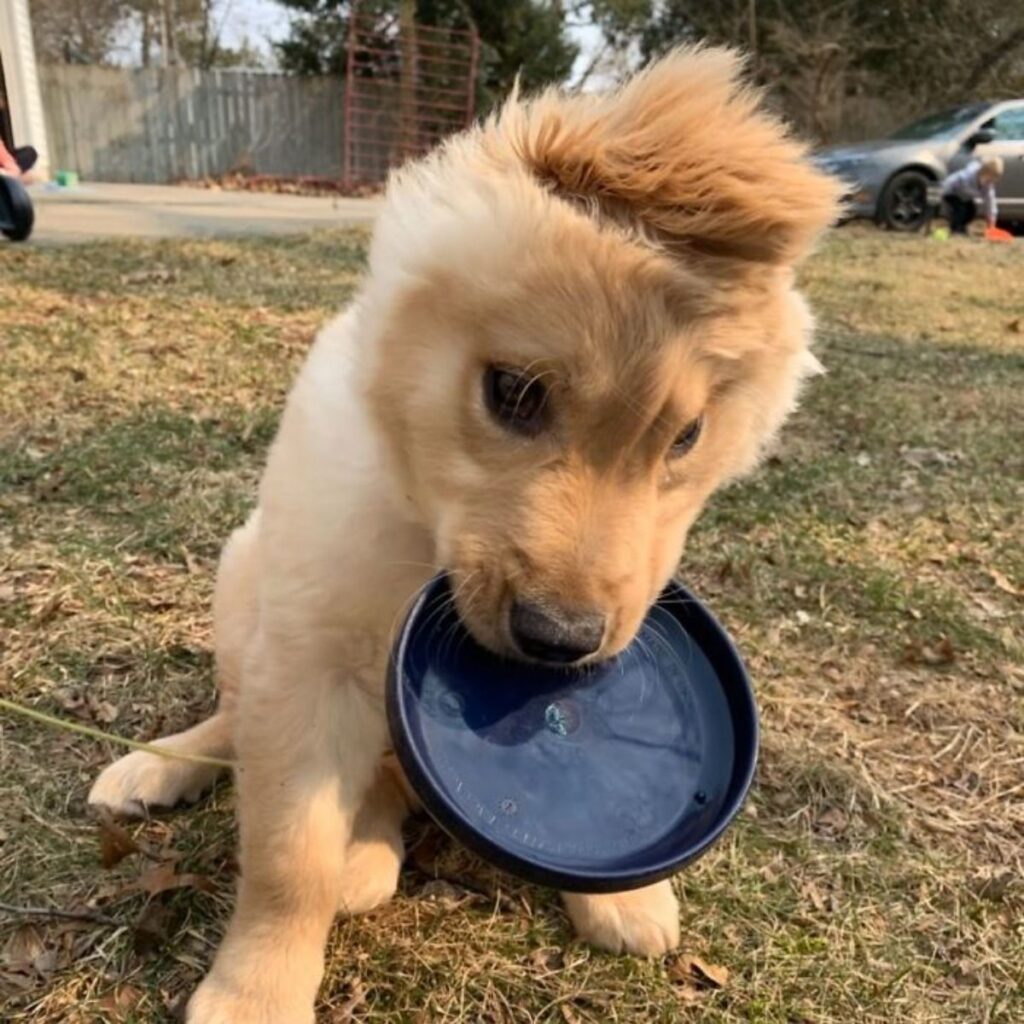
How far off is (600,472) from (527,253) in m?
0.39

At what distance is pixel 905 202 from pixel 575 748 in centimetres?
1693

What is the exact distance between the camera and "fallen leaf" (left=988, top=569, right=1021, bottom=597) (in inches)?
157

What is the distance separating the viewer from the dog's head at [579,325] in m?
1.82

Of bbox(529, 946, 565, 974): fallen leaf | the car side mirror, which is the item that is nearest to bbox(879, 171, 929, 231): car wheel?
the car side mirror

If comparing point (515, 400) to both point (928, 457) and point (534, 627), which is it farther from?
point (928, 457)

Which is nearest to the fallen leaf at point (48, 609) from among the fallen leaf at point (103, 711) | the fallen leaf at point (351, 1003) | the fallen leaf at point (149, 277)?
the fallen leaf at point (103, 711)

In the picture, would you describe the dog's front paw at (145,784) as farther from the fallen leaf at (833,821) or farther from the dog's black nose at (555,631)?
the fallen leaf at (833,821)

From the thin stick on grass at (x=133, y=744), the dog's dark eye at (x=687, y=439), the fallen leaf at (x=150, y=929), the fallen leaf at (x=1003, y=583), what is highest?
the dog's dark eye at (x=687, y=439)

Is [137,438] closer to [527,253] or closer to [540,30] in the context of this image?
[527,253]

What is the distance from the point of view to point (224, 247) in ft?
30.9

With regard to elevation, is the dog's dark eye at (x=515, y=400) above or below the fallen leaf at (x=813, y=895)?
above

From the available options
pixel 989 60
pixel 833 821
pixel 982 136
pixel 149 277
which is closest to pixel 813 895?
pixel 833 821

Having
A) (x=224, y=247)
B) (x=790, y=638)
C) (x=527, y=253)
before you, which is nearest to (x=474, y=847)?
(x=527, y=253)

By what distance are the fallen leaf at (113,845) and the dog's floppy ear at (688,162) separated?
1542mm
